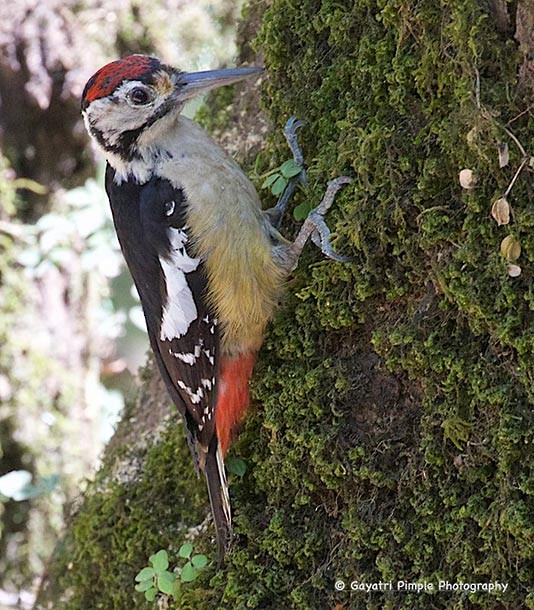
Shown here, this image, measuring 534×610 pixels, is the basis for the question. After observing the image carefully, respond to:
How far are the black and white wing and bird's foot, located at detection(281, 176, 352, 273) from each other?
23 cm

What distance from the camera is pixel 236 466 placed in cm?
212

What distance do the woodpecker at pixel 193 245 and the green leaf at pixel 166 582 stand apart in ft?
0.51

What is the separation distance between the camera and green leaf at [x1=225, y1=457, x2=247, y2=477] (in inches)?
83.0

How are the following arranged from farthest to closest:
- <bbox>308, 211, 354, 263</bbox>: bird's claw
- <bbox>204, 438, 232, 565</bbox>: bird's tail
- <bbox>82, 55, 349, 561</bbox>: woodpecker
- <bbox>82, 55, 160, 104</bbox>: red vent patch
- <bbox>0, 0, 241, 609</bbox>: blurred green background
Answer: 1. <bbox>0, 0, 241, 609</bbox>: blurred green background
2. <bbox>82, 55, 160, 104</bbox>: red vent patch
3. <bbox>82, 55, 349, 561</bbox>: woodpecker
4. <bbox>204, 438, 232, 565</bbox>: bird's tail
5. <bbox>308, 211, 354, 263</bbox>: bird's claw

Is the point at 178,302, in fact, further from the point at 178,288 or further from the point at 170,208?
the point at 170,208

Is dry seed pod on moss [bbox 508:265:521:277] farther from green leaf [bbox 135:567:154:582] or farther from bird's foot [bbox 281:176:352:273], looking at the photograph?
green leaf [bbox 135:567:154:582]

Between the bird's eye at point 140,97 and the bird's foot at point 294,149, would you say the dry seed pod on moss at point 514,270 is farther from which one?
the bird's eye at point 140,97

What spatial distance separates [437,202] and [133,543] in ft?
4.29

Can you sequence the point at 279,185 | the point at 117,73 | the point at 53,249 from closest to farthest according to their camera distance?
the point at 279,185
the point at 117,73
the point at 53,249

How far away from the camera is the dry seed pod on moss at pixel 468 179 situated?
1622 millimetres

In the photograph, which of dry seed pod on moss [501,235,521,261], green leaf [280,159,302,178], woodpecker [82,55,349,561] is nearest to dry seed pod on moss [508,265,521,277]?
dry seed pod on moss [501,235,521,261]

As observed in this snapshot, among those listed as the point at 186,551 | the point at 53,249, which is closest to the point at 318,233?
the point at 186,551

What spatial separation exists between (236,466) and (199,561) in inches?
9.8

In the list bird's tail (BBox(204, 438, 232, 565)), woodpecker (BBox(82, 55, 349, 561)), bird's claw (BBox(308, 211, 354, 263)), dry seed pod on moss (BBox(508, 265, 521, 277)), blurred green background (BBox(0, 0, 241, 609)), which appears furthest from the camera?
blurred green background (BBox(0, 0, 241, 609))
